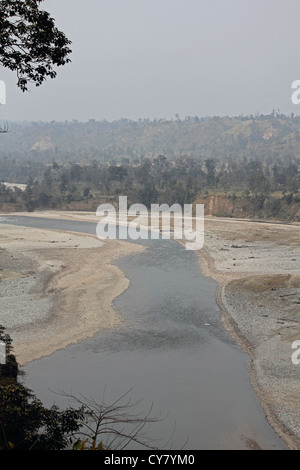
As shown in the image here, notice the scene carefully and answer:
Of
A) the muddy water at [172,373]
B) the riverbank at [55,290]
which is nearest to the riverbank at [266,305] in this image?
the muddy water at [172,373]

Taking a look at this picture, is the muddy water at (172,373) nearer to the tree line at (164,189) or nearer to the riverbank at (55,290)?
the riverbank at (55,290)

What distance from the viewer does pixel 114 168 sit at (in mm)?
132625

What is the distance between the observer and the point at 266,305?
37.3m

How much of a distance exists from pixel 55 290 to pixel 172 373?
60.9 ft

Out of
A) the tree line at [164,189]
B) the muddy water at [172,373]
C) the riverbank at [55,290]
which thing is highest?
the tree line at [164,189]

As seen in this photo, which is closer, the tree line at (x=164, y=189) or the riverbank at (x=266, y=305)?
the riverbank at (x=266, y=305)

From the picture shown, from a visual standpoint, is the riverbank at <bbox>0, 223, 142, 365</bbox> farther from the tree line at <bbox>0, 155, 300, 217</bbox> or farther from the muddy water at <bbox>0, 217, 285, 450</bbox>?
the tree line at <bbox>0, 155, 300, 217</bbox>

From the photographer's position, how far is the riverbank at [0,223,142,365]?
31984 mm

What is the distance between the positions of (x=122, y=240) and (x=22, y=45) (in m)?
59.4

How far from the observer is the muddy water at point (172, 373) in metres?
21.1

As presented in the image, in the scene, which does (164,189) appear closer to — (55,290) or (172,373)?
(55,290)

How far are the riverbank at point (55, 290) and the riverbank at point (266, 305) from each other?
924 cm

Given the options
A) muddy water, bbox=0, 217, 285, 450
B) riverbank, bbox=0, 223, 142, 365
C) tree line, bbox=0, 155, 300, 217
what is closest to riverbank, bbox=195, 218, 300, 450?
muddy water, bbox=0, 217, 285, 450

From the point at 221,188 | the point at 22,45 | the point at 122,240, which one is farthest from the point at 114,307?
the point at 221,188
